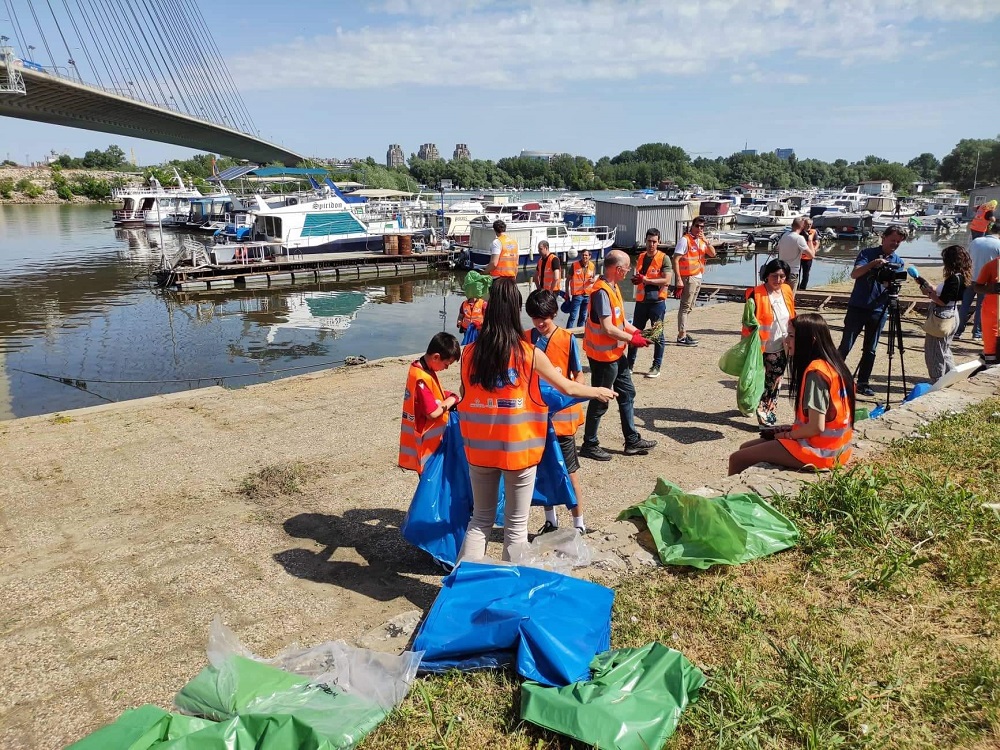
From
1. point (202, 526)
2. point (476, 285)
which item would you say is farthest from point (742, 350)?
point (202, 526)

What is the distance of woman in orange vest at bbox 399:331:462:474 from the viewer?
4066 millimetres

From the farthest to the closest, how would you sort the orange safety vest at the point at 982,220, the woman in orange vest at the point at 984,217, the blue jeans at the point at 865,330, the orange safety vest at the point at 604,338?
1. the orange safety vest at the point at 982,220
2. the woman in orange vest at the point at 984,217
3. the blue jeans at the point at 865,330
4. the orange safety vest at the point at 604,338

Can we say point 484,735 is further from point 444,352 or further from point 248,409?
point 248,409

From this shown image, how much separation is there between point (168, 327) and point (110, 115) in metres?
Answer: 23.5

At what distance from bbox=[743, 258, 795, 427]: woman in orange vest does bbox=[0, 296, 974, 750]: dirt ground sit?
0.71 metres

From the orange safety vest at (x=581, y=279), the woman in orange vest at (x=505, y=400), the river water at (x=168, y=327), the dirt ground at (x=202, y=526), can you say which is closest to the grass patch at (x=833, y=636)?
the woman in orange vest at (x=505, y=400)

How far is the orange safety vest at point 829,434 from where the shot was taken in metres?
4.20

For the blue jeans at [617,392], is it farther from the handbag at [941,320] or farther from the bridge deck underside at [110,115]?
the bridge deck underside at [110,115]

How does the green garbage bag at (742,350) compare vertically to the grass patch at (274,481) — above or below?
above

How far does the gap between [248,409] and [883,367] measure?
853 cm

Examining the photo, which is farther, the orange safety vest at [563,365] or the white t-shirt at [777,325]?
the white t-shirt at [777,325]

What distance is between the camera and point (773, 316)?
6.34 meters

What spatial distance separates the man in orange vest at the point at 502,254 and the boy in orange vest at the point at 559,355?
628 centimetres

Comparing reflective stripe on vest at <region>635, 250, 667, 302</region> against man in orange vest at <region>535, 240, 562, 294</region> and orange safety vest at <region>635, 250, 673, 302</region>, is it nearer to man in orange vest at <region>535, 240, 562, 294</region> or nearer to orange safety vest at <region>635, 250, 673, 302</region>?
orange safety vest at <region>635, 250, 673, 302</region>
